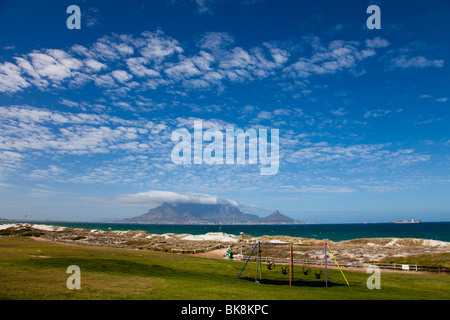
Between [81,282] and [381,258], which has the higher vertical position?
[81,282]

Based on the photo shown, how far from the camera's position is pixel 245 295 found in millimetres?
20109

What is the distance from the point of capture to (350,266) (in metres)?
45.7

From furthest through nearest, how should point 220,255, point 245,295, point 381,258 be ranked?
point 220,255 → point 381,258 → point 245,295
